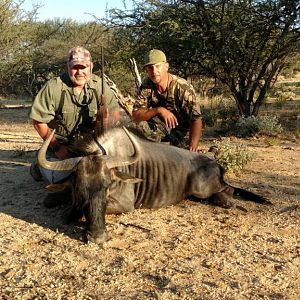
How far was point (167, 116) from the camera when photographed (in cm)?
610

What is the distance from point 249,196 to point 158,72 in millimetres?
1951

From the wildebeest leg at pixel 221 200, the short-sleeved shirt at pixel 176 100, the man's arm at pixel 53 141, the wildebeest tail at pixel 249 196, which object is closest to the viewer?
the man's arm at pixel 53 141

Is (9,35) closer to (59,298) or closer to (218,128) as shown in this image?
(218,128)

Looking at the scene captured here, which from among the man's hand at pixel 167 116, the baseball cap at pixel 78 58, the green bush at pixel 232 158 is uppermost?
the baseball cap at pixel 78 58

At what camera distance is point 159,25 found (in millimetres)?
11602

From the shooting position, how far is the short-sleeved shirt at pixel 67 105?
5.46 m

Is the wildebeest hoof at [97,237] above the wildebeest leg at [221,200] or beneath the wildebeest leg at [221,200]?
beneath

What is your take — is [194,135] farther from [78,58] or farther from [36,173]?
[36,173]

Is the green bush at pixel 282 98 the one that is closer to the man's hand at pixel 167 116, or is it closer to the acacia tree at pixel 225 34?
the acacia tree at pixel 225 34

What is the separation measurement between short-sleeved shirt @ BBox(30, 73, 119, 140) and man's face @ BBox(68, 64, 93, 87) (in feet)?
0.40

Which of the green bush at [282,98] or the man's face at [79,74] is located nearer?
the man's face at [79,74]

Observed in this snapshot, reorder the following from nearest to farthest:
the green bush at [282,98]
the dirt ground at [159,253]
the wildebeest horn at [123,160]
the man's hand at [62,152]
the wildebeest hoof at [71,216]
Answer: the dirt ground at [159,253]
the wildebeest horn at [123,160]
the wildebeest hoof at [71,216]
the man's hand at [62,152]
the green bush at [282,98]

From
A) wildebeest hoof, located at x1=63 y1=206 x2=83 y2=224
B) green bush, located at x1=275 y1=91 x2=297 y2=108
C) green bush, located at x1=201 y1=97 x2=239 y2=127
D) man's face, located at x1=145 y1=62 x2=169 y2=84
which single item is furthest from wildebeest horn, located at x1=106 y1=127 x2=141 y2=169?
green bush, located at x1=275 y1=91 x2=297 y2=108

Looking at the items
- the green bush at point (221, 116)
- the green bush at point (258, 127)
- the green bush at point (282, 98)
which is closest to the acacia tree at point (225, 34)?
the green bush at point (221, 116)
